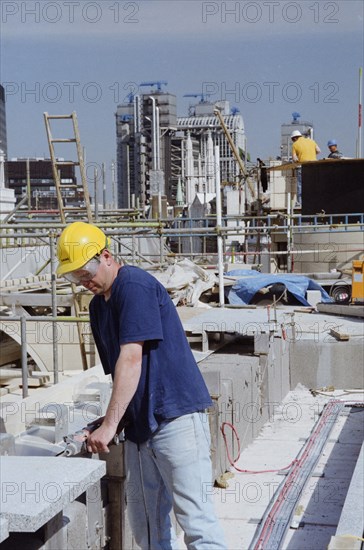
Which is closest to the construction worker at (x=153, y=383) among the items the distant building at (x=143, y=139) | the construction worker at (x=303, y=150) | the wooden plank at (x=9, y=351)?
the wooden plank at (x=9, y=351)

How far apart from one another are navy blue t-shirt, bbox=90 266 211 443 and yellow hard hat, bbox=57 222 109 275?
167 mm

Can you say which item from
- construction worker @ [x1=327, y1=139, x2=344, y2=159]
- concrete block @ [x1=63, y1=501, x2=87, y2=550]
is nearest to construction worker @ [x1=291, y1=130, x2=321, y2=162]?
construction worker @ [x1=327, y1=139, x2=344, y2=159]

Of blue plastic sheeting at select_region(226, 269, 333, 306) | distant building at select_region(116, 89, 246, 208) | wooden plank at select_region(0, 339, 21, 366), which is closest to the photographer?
blue plastic sheeting at select_region(226, 269, 333, 306)

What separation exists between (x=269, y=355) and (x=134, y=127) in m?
68.2

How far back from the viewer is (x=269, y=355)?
9.35 meters

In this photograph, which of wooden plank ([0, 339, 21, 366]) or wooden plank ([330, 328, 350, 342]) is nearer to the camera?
wooden plank ([330, 328, 350, 342])

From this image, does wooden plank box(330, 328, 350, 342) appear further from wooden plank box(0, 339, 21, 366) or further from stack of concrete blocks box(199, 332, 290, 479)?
wooden plank box(0, 339, 21, 366)

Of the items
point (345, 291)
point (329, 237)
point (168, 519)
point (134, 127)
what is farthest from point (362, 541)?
point (134, 127)

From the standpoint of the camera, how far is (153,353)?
376cm

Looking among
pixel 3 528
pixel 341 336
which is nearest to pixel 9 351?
pixel 341 336

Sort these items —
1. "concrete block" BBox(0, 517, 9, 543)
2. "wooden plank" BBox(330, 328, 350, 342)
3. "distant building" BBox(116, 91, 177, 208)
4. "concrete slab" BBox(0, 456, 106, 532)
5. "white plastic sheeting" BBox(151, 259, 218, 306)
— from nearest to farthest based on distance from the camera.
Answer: "concrete block" BBox(0, 517, 9, 543)
"concrete slab" BBox(0, 456, 106, 532)
"wooden plank" BBox(330, 328, 350, 342)
"white plastic sheeting" BBox(151, 259, 218, 306)
"distant building" BBox(116, 91, 177, 208)

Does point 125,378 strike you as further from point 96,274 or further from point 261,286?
point 261,286

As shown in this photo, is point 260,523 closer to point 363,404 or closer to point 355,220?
point 363,404

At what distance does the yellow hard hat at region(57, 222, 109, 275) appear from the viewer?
372cm
